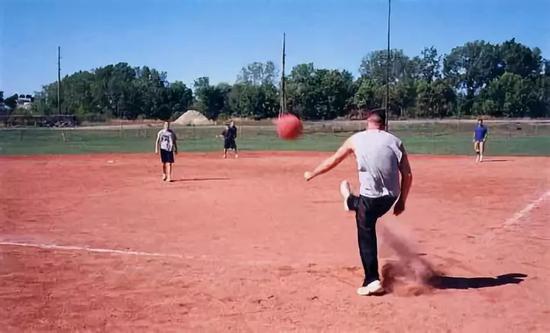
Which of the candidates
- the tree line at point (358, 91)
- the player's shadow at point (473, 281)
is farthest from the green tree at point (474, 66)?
the player's shadow at point (473, 281)

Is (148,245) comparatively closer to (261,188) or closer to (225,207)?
(225,207)

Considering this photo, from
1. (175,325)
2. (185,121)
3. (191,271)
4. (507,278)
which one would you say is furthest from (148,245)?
(185,121)

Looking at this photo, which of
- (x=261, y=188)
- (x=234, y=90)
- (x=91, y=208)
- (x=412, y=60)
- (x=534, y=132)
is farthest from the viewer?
(x=412, y=60)

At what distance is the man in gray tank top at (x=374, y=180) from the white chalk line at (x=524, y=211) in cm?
561

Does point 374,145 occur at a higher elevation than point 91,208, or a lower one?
higher

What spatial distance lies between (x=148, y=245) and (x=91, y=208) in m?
4.67

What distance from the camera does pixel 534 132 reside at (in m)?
55.7

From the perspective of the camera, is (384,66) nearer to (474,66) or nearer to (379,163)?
(474,66)

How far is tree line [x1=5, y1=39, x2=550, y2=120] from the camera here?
239ft

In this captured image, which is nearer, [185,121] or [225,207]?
[225,207]

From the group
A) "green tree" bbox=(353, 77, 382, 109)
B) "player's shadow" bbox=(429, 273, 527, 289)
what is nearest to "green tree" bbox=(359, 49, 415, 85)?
"green tree" bbox=(353, 77, 382, 109)

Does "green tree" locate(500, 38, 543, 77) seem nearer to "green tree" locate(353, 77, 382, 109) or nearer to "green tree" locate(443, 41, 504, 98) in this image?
"green tree" locate(443, 41, 504, 98)

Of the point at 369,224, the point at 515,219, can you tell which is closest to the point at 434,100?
the point at 515,219

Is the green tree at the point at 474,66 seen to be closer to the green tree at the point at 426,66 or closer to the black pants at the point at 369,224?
the green tree at the point at 426,66
